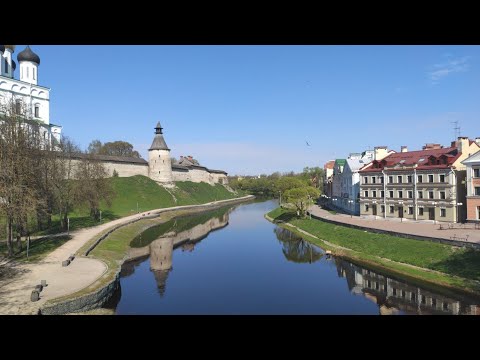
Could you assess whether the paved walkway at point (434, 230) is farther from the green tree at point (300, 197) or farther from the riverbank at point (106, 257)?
the riverbank at point (106, 257)

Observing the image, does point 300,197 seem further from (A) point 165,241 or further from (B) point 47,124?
(B) point 47,124

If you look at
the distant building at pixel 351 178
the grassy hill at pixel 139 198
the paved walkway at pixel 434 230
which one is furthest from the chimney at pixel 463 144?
the grassy hill at pixel 139 198

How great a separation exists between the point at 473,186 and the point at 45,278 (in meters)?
32.3

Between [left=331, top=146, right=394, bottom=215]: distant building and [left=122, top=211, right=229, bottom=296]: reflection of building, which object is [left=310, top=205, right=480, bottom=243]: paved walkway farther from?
[left=122, top=211, right=229, bottom=296]: reflection of building

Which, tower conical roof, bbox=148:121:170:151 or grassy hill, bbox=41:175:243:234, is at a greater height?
tower conical roof, bbox=148:121:170:151

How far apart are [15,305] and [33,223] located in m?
23.4

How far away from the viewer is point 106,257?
82.1 feet

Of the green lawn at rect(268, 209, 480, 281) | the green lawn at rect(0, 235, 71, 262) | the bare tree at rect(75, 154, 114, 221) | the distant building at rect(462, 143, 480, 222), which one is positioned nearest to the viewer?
the green lawn at rect(268, 209, 480, 281)

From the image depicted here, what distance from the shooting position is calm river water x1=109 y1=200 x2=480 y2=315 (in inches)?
706

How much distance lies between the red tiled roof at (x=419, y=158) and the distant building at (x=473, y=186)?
228cm

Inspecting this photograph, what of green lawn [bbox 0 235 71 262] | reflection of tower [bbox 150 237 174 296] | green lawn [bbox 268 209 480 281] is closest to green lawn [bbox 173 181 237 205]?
reflection of tower [bbox 150 237 174 296]

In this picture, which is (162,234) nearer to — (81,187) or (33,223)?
(81,187)

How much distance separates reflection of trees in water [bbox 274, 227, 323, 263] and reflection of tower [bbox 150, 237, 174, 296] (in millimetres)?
9671
